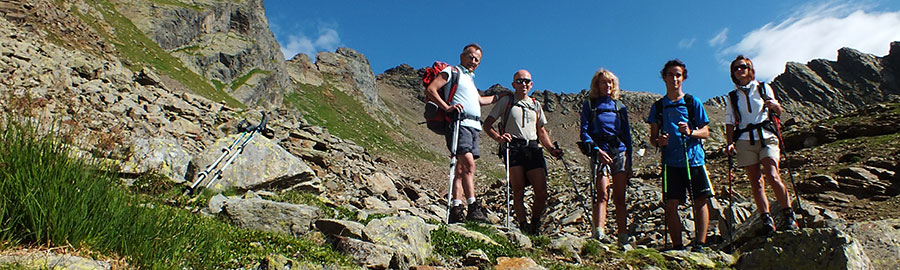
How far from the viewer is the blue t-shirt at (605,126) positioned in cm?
656

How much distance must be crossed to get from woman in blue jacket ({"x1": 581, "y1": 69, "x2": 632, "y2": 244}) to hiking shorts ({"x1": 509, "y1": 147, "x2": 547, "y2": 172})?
0.77 metres

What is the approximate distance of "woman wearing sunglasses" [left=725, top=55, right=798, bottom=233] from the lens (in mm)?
6148

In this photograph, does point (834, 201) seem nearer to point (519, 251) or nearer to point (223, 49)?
point (519, 251)

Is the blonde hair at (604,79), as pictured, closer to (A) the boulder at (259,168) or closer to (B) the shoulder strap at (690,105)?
(B) the shoulder strap at (690,105)

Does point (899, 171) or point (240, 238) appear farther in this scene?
point (899, 171)

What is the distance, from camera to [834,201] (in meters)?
11.2

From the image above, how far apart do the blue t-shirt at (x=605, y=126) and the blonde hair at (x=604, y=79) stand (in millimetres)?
100

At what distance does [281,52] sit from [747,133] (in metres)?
93.6

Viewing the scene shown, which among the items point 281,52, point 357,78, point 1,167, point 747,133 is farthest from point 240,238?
point 357,78

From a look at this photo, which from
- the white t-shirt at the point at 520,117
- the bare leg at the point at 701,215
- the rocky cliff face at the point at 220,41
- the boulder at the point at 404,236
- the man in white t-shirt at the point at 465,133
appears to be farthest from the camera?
the rocky cliff face at the point at 220,41

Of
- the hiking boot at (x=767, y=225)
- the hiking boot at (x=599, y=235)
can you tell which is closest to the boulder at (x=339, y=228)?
the hiking boot at (x=599, y=235)

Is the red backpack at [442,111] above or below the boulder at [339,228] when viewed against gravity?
above

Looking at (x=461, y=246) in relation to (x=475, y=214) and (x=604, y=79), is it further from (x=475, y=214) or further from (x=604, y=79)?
(x=604, y=79)

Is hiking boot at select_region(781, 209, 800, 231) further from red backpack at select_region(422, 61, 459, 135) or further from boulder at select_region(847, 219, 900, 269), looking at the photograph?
red backpack at select_region(422, 61, 459, 135)
